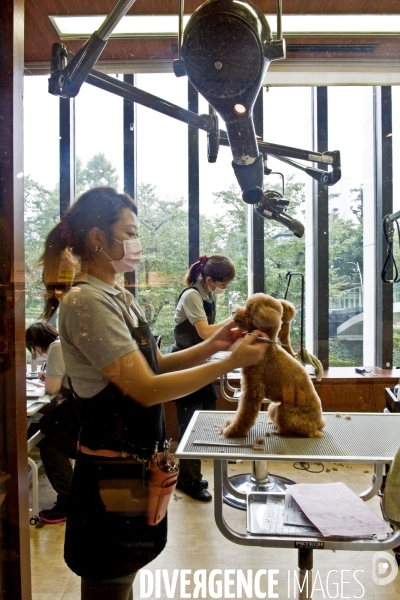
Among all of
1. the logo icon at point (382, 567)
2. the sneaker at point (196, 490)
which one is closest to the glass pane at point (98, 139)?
the sneaker at point (196, 490)

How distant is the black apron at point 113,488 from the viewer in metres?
0.58

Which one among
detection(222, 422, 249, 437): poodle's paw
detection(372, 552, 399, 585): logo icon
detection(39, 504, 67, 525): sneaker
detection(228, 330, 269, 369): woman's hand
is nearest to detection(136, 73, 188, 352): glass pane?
detection(228, 330, 269, 369): woman's hand

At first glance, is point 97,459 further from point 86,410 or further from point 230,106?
point 230,106

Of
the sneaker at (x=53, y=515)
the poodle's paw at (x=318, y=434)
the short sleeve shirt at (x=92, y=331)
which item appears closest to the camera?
the short sleeve shirt at (x=92, y=331)

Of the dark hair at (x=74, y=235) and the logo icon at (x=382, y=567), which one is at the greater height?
the dark hair at (x=74, y=235)

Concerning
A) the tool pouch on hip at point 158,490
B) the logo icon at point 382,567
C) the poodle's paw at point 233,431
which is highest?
the poodle's paw at point 233,431

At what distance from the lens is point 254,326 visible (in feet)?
2.24

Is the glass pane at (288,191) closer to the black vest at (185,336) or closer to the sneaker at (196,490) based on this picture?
the black vest at (185,336)

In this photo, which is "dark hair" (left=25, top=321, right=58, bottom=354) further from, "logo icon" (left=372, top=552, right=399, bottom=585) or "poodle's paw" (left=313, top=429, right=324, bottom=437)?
"logo icon" (left=372, top=552, right=399, bottom=585)

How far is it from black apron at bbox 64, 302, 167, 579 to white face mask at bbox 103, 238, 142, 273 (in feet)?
0.25

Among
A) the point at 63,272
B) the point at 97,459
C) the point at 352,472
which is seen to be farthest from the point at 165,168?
the point at 352,472

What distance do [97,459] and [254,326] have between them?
333 millimetres

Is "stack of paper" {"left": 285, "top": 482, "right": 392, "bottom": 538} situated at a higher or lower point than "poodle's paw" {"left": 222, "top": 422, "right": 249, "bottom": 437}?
lower

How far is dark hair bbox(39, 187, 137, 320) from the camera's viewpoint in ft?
1.83
